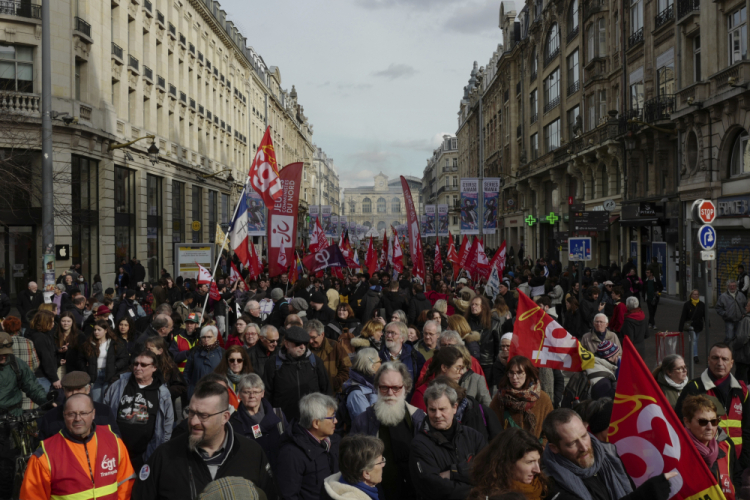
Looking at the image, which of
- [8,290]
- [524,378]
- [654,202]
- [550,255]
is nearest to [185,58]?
[8,290]

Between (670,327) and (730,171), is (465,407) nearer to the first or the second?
(670,327)

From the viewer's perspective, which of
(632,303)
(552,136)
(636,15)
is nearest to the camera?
(632,303)

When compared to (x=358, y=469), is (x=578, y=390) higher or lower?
lower

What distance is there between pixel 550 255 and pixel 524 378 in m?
32.8

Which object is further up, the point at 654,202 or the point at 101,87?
the point at 101,87

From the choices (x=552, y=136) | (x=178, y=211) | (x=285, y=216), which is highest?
(x=552, y=136)

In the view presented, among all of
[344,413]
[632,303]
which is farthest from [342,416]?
[632,303]

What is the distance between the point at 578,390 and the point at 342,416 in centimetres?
235

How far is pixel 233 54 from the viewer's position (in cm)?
5347

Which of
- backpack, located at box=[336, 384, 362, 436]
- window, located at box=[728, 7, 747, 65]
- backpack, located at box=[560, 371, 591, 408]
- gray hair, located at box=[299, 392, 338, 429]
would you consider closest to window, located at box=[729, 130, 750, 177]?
window, located at box=[728, 7, 747, 65]

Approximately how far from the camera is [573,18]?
37.0 meters

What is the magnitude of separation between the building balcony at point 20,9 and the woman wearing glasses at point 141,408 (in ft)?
71.3

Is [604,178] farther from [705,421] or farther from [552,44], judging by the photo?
[705,421]

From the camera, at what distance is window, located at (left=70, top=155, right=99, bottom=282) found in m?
24.1
